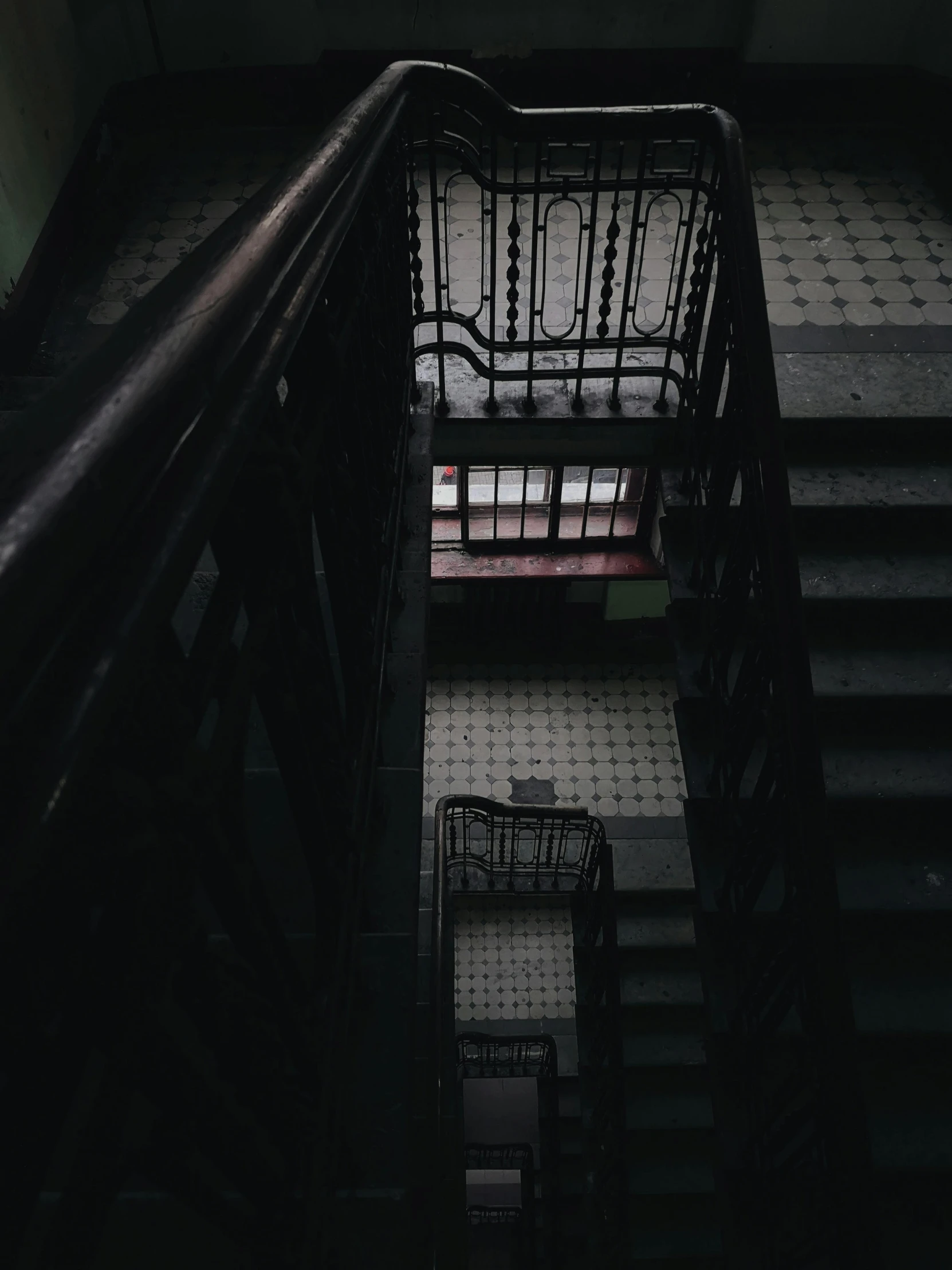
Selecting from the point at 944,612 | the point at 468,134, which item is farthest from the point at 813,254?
the point at 944,612

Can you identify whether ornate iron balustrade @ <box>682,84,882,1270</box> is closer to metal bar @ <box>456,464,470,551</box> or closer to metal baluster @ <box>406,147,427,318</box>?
metal baluster @ <box>406,147,427,318</box>

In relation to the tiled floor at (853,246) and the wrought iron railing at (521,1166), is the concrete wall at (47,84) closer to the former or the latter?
the tiled floor at (853,246)

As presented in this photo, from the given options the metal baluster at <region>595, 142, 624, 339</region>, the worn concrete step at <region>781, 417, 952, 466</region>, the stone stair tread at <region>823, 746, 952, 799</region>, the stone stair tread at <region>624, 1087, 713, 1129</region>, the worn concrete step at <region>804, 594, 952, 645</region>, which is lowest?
the stone stair tread at <region>624, 1087, 713, 1129</region>

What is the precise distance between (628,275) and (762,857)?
8.04ft

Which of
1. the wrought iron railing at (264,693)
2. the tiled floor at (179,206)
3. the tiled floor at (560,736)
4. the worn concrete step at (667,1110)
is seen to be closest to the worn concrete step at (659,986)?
the worn concrete step at (667,1110)

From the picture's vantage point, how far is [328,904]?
1.63 m

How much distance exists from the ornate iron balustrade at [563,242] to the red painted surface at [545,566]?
3194 mm

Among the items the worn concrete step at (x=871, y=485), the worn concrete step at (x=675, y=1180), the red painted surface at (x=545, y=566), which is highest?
the red painted surface at (x=545, y=566)

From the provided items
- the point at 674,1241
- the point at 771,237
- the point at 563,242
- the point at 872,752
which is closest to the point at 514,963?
the point at 674,1241

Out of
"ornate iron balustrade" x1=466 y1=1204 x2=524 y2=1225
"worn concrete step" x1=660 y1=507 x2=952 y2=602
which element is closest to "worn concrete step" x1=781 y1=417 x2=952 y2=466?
"worn concrete step" x1=660 y1=507 x2=952 y2=602

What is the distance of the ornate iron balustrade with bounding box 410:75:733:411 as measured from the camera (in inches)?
121

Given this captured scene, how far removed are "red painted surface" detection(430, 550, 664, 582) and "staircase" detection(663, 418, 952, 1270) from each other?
4248mm

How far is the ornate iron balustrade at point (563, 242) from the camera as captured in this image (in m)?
Result: 3.06

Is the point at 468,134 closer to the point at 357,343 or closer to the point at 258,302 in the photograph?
the point at 357,343
